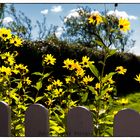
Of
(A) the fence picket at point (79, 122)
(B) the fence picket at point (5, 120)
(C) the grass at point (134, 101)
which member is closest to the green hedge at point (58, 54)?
(C) the grass at point (134, 101)

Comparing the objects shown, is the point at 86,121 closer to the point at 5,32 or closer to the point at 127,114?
the point at 127,114

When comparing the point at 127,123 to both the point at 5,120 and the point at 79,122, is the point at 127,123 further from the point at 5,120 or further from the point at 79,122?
the point at 5,120

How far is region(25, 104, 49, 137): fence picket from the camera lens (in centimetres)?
295

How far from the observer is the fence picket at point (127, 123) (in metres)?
2.78

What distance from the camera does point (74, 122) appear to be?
9.57 feet

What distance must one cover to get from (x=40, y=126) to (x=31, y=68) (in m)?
5.01

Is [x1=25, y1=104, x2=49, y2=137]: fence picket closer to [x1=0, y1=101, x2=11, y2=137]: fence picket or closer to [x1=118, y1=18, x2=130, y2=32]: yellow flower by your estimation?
[x1=0, y1=101, x2=11, y2=137]: fence picket

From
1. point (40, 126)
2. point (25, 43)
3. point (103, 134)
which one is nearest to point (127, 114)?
point (103, 134)

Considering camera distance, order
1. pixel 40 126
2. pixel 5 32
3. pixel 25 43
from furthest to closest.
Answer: pixel 25 43
pixel 5 32
pixel 40 126

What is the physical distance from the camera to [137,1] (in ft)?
9.18

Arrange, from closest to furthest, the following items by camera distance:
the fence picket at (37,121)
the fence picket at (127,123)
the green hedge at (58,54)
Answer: the fence picket at (127,123)
the fence picket at (37,121)
the green hedge at (58,54)

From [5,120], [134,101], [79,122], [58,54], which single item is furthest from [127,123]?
[134,101]

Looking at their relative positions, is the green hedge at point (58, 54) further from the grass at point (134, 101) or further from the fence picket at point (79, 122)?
the fence picket at point (79, 122)

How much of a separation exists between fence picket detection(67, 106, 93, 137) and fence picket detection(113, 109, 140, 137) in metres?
0.19
